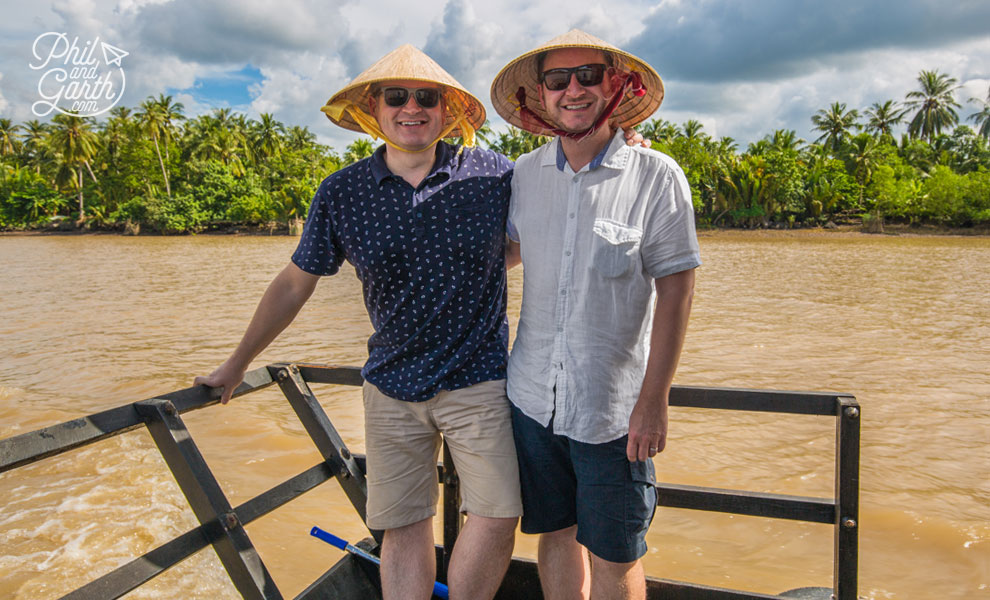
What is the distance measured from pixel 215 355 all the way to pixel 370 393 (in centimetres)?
884

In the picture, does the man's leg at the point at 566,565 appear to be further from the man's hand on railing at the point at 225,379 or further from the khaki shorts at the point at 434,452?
the man's hand on railing at the point at 225,379

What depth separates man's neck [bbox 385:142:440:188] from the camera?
213 cm

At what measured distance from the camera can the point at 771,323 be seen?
12695 mm

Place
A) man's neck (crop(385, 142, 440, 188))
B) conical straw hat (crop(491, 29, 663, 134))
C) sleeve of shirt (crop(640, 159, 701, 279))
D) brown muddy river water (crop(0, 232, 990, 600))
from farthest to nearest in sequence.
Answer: brown muddy river water (crop(0, 232, 990, 600)) < man's neck (crop(385, 142, 440, 188)) < conical straw hat (crop(491, 29, 663, 134)) < sleeve of shirt (crop(640, 159, 701, 279))

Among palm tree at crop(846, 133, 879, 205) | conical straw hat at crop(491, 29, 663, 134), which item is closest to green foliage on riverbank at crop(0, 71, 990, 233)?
palm tree at crop(846, 133, 879, 205)

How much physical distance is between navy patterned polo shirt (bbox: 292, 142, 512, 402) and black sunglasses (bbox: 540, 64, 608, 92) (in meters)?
0.32

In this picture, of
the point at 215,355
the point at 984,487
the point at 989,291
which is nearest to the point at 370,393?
the point at 984,487

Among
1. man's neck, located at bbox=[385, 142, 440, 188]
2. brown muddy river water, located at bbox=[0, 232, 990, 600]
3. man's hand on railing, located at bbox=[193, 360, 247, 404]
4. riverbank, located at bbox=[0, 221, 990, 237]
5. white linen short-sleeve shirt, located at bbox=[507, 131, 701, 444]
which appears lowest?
brown muddy river water, located at bbox=[0, 232, 990, 600]

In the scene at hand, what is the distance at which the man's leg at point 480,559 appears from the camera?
6.68 feet

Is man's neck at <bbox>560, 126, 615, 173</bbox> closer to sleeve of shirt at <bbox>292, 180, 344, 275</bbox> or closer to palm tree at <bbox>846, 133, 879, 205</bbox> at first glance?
sleeve of shirt at <bbox>292, 180, 344, 275</bbox>

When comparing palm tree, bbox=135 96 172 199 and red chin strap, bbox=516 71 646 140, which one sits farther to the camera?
palm tree, bbox=135 96 172 199

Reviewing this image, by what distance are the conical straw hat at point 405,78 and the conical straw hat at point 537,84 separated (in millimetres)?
117

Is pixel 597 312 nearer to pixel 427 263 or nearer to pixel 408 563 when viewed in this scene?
pixel 427 263

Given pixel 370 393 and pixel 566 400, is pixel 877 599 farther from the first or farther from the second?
pixel 370 393
